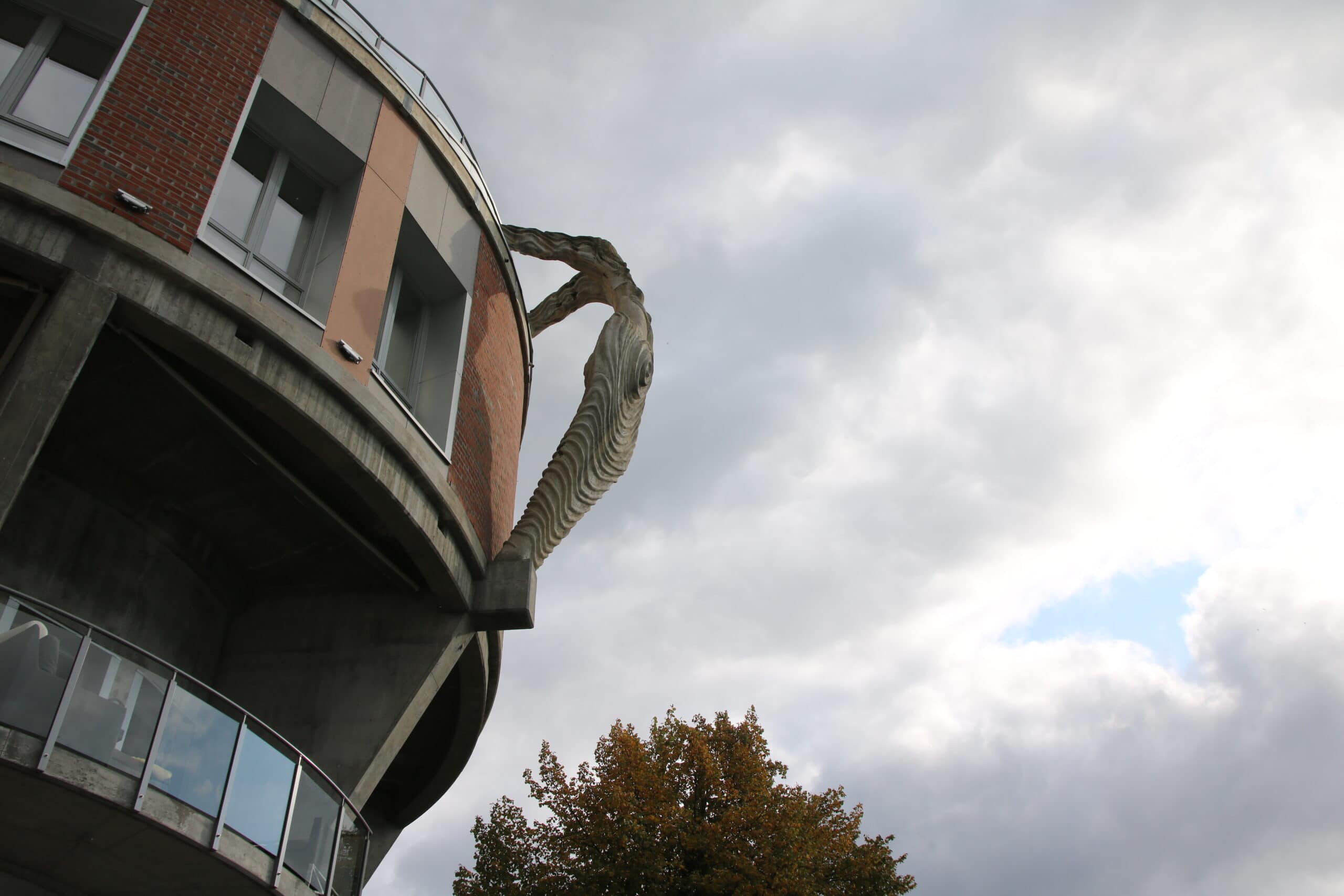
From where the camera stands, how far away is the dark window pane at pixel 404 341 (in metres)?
11.9

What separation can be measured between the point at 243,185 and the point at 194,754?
20.1ft

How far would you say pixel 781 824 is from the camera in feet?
60.6

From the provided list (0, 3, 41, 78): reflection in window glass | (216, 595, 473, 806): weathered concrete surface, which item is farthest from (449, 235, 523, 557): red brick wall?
(0, 3, 41, 78): reflection in window glass

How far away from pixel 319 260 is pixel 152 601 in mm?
4143

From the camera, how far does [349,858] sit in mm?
9055

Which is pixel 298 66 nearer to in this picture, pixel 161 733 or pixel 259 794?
pixel 161 733

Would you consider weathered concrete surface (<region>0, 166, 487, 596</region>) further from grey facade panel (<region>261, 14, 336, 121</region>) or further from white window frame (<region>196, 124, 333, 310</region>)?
grey facade panel (<region>261, 14, 336, 121</region>)

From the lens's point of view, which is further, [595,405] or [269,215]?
[595,405]

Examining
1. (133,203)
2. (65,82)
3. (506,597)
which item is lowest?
(506,597)

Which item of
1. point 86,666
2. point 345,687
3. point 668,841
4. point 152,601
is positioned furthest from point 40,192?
point 668,841

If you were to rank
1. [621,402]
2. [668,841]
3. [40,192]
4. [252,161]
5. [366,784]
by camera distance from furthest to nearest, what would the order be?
[668,841], [621,402], [252,161], [366,784], [40,192]

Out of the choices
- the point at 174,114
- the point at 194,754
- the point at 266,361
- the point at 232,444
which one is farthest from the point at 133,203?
the point at 194,754

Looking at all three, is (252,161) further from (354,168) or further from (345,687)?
(345,687)

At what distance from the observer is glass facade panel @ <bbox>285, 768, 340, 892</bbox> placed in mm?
8125
